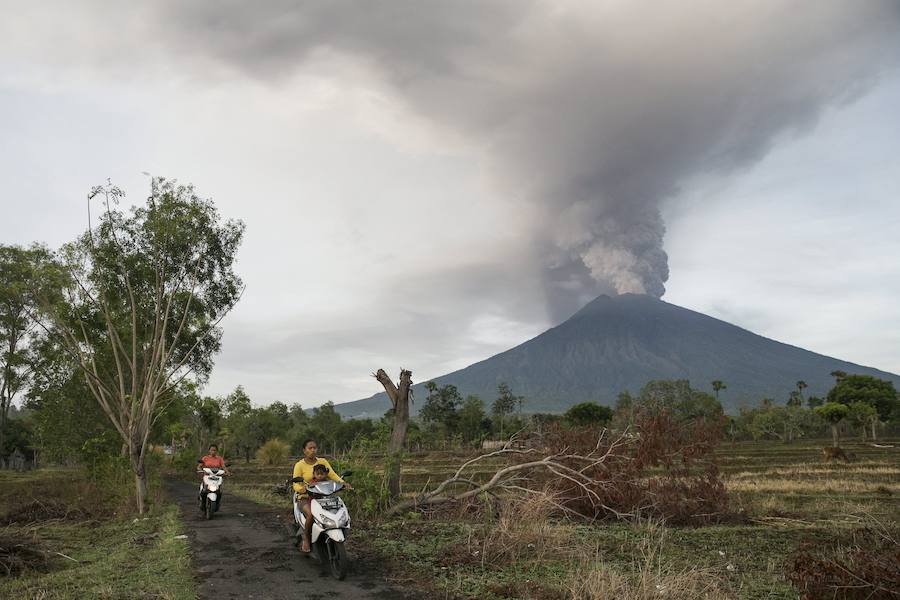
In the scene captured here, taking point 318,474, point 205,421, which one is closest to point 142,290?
point 318,474

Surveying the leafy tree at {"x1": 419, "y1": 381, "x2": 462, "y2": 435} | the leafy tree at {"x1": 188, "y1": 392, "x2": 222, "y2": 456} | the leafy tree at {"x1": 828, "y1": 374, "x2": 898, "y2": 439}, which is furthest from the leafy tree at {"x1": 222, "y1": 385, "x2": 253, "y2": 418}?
the leafy tree at {"x1": 828, "y1": 374, "x2": 898, "y2": 439}

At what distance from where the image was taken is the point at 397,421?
16.9 m

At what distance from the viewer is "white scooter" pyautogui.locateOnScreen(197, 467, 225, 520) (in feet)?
52.5

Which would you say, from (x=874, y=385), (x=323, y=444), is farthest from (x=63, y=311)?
(x=874, y=385)

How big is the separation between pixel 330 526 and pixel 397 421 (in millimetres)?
8193

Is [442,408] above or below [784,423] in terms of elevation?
above

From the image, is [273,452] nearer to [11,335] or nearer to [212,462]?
[11,335]

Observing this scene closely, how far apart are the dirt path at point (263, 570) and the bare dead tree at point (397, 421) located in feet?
10.2

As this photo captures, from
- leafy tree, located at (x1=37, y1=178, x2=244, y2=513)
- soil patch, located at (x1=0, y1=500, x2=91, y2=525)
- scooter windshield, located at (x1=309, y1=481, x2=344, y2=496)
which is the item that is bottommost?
soil patch, located at (x1=0, y1=500, x2=91, y2=525)

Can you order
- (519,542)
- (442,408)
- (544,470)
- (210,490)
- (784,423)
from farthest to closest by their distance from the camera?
(442,408), (784,423), (210,490), (544,470), (519,542)

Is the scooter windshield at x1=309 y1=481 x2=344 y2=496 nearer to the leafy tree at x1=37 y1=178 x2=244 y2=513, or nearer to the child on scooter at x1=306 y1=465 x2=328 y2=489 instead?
the child on scooter at x1=306 y1=465 x2=328 y2=489

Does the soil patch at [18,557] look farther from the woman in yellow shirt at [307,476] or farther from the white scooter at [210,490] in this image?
the white scooter at [210,490]

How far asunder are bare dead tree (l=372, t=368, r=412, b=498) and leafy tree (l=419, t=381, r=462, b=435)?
70.6 m

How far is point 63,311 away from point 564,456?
18442 millimetres
